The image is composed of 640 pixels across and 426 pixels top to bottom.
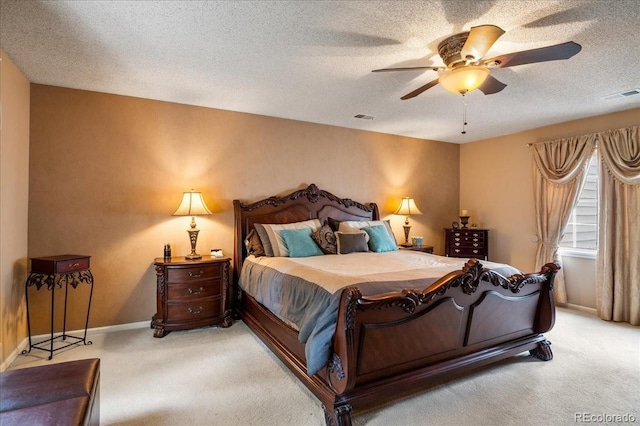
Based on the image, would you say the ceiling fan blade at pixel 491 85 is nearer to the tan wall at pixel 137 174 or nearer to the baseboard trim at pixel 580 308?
the tan wall at pixel 137 174

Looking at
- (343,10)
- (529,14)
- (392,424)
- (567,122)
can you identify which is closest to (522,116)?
(567,122)

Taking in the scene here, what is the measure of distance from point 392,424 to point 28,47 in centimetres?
387

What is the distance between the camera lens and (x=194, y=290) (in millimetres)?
3605

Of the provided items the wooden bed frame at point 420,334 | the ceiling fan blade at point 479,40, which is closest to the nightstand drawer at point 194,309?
the wooden bed frame at point 420,334

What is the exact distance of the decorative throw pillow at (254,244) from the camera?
154 inches

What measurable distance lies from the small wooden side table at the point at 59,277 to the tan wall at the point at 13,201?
120mm

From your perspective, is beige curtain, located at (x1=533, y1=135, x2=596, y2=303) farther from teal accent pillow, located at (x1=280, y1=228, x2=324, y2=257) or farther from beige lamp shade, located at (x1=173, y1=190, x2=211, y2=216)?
beige lamp shade, located at (x1=173, y1=190, x2=211, y2=216)

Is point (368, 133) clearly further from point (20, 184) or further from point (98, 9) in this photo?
point (20, 184)

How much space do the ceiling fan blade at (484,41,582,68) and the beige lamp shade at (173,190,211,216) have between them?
310cm

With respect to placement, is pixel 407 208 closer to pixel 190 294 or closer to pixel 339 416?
pixel 190 294

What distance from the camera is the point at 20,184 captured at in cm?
308

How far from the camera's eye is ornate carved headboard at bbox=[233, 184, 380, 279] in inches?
164

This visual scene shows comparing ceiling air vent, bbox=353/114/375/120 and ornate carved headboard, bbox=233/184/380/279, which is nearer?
ornate carved headboard, bbox=233/184/380/279

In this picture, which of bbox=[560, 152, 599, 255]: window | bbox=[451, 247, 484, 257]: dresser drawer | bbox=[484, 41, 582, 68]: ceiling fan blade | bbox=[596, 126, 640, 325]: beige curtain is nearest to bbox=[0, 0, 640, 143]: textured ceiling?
bbox=[484, 41, 582, 68]: ceiling fan blade
